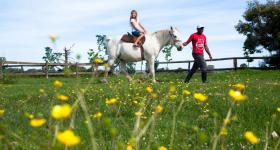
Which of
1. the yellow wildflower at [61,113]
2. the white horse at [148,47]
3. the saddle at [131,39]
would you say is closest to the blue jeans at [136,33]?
the saddle at [131,39]

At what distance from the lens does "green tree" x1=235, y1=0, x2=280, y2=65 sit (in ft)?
122

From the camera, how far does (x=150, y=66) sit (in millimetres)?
14883

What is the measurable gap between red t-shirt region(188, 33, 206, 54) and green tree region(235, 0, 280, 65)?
25.5 meters

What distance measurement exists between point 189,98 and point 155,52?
27.9 feet

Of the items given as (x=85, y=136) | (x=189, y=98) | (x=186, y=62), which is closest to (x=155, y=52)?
(x=189, y=98)

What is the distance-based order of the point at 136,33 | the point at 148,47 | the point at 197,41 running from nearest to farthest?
the point at 197,41 < the point at 136,33 < the point at 148,47

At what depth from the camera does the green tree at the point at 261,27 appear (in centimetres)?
3721

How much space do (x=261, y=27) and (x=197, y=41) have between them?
27643 mm

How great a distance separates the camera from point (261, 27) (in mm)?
38562

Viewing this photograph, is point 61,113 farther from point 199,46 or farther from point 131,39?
point 131,39

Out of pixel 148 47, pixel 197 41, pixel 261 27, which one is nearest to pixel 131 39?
pixel 148 47

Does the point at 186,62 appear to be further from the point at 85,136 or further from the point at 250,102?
the point at 85,136

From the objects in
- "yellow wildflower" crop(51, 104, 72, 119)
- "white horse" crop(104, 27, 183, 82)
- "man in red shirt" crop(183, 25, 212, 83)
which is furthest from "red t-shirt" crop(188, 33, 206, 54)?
"yellow wildflower" crop(51, 104, 72, 119)

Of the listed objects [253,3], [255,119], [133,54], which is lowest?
[255,119]
